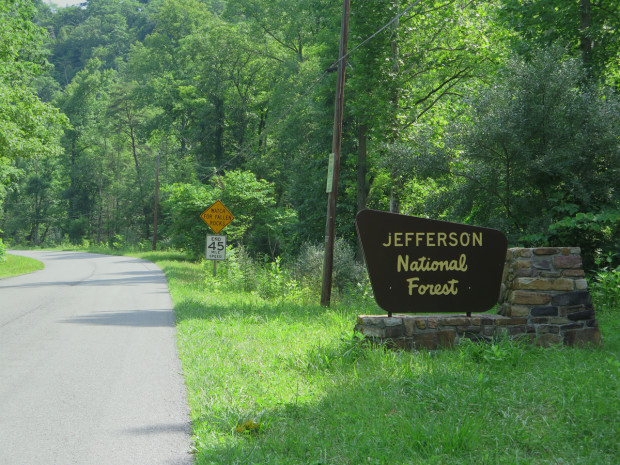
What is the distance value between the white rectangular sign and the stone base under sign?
524 inches

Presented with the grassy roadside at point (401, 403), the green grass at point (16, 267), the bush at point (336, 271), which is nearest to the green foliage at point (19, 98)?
the green grass at point (16, 267)

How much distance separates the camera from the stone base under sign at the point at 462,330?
7816 mm

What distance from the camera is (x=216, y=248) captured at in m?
20.8

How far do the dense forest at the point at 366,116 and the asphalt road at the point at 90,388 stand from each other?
26.1ft

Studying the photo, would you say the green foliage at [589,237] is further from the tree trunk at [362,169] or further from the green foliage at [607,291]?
the tree trunk at [362,169]

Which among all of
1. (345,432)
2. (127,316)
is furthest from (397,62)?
(345,432)

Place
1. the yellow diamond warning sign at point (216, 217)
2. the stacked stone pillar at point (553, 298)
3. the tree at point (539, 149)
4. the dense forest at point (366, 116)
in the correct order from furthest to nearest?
the yellow diamond warning sign at point (216, 217), the dense forest at point (366, 116), the tree at point (539, 149), the stacked stone pillar at point (553, 298)

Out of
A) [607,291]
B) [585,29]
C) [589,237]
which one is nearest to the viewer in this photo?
[607,291]

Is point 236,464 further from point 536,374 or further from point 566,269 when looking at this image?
point 566,269

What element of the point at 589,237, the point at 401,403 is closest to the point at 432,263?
the point at 401,403

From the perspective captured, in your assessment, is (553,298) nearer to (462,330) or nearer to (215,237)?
(462,330)

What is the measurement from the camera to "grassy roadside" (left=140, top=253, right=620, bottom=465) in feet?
15.1

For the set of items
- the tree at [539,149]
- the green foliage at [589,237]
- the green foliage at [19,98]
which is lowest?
the green foliage at [589,237]

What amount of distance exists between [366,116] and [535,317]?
15933mm
